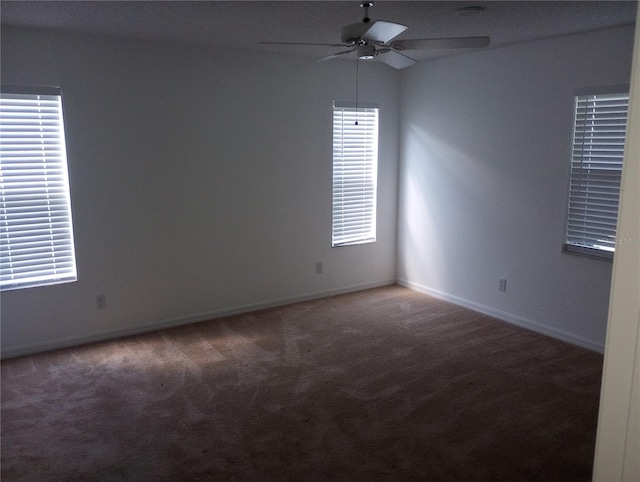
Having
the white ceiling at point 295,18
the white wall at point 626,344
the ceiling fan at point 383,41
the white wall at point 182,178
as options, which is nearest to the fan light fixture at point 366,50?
the ceiling fan at point 383,41

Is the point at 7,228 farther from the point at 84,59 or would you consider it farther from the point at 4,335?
the point at 84,59

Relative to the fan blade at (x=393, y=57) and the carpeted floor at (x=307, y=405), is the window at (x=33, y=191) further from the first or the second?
the fan blade at (x=393, y=57)

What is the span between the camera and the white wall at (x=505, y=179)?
421 centimetres

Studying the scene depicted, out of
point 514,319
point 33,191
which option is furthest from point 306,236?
point 33,191

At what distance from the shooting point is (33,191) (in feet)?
13.3

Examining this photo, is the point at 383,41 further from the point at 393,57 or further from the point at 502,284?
the point at 502,284

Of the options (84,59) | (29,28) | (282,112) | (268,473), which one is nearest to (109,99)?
(84,59)

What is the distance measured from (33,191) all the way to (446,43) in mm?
3246

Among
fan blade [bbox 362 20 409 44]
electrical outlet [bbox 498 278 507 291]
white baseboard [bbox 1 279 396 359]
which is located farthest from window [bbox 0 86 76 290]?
electrical outlet [bbox 498 278 507 291]

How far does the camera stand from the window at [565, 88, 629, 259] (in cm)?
394

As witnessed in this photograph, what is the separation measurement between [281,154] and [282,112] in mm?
404

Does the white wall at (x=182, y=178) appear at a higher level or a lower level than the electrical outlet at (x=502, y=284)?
higher

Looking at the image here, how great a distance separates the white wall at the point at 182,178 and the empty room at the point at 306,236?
0.02 meters

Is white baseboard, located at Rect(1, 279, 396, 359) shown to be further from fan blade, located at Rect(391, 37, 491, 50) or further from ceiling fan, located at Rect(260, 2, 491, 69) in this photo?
fan blade, located at Rect(391, 37, 491, 50)
